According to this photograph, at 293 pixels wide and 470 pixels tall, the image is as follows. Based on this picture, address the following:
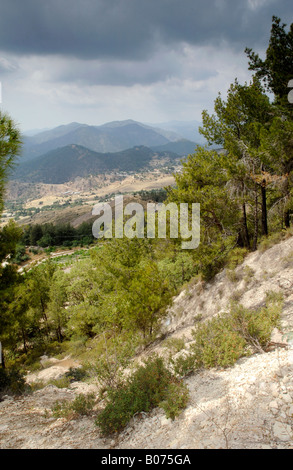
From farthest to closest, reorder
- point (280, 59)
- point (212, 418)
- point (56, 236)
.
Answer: point (56, 236), point (280, 59), point (212, 418)

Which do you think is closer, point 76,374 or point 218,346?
point 218,346

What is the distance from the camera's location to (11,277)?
988cm

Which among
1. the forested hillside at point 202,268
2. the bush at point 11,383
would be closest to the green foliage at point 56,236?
the forested hillside at point 202,268

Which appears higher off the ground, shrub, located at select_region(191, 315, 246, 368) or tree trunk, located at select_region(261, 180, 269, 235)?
tree trunk, located at select_region(261, 180, 269, 235)

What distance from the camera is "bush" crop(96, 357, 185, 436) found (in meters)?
5.58

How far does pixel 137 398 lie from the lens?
596cm

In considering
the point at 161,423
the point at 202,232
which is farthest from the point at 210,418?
the point at 202,232

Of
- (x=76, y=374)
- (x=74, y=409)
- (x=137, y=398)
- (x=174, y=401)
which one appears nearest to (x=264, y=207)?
(x=174, y=401)

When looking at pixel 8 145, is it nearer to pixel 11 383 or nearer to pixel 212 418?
pixel 212 418

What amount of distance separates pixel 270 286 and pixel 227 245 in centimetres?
541

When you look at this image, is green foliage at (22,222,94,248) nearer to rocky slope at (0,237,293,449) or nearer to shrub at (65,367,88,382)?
shrub at (65,367,88,382)

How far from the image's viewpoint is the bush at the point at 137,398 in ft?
18.3

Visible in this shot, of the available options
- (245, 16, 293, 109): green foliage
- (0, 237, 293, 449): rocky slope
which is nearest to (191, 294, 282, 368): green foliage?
(0, 237, 293, 449): rocky slope
